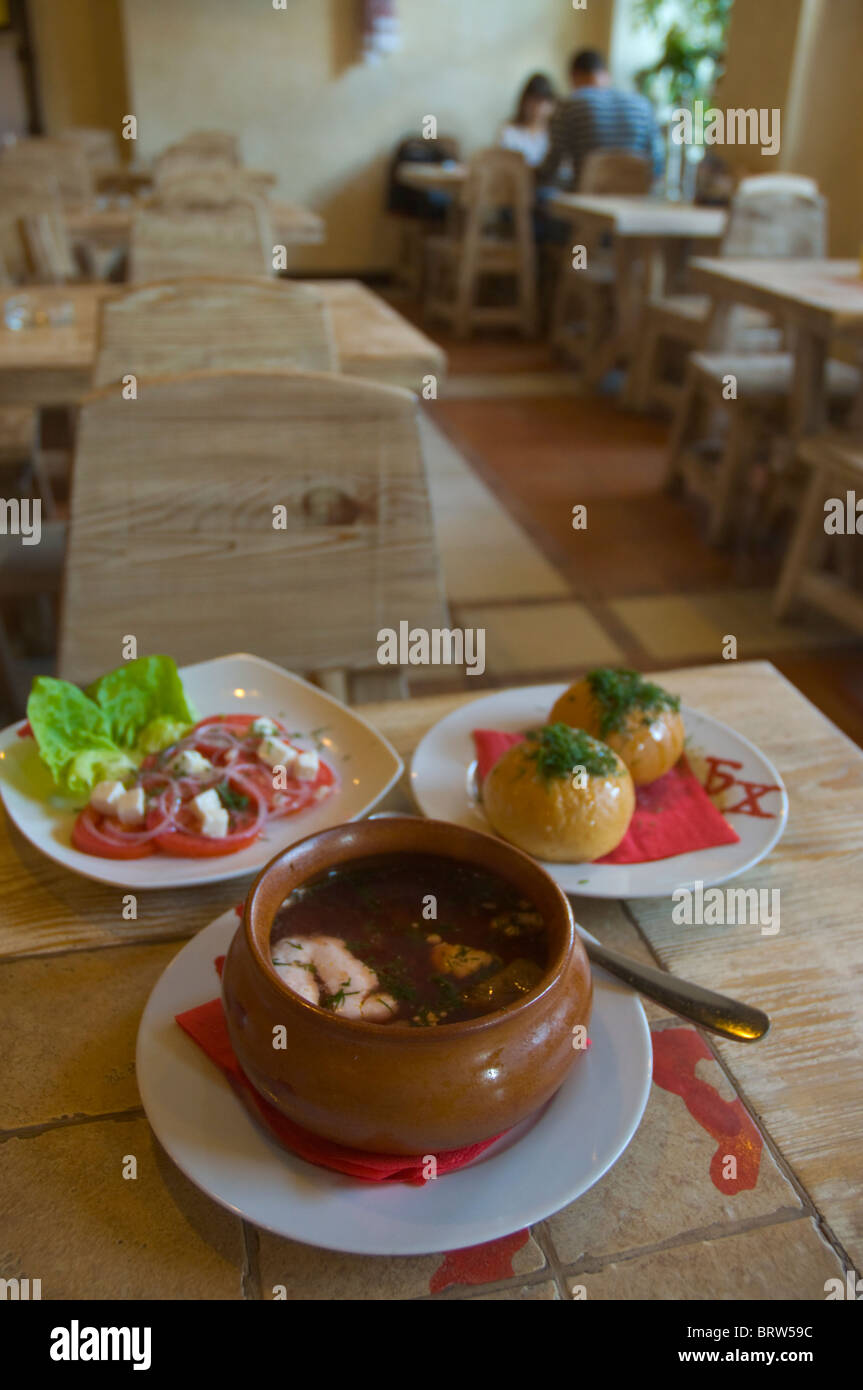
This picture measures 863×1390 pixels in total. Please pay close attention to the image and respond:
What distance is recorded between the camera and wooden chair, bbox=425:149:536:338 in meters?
5.83

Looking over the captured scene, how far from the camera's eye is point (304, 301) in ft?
5.48

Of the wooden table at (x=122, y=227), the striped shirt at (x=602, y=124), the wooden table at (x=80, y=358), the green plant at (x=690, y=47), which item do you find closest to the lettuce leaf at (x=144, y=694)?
the wooden table at (x=80, y=358)

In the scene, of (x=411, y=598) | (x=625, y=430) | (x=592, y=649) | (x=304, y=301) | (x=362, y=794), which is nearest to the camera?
(x=362, y=794)

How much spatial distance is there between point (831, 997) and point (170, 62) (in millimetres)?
7969

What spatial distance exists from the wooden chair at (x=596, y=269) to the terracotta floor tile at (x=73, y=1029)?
5.02 metres

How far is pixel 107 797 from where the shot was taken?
706 millimetres

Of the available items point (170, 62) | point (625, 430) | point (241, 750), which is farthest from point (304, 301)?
point (170, 62)

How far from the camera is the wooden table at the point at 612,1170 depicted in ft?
1.56

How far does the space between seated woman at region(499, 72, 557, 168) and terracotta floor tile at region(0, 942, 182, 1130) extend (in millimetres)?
7115

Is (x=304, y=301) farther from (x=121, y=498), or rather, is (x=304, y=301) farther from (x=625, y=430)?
(x=625, y=430)

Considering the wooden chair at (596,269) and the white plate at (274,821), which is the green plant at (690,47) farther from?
the white plate at (274,821)

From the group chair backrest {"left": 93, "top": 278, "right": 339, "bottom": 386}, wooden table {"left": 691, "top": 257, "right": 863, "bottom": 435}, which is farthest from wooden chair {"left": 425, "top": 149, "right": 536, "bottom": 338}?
chair backrest {"left": 93, "top": 278, "right": 339, "bottom": 386}

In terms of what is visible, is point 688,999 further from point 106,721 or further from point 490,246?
point 490,246

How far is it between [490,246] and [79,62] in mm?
3744
